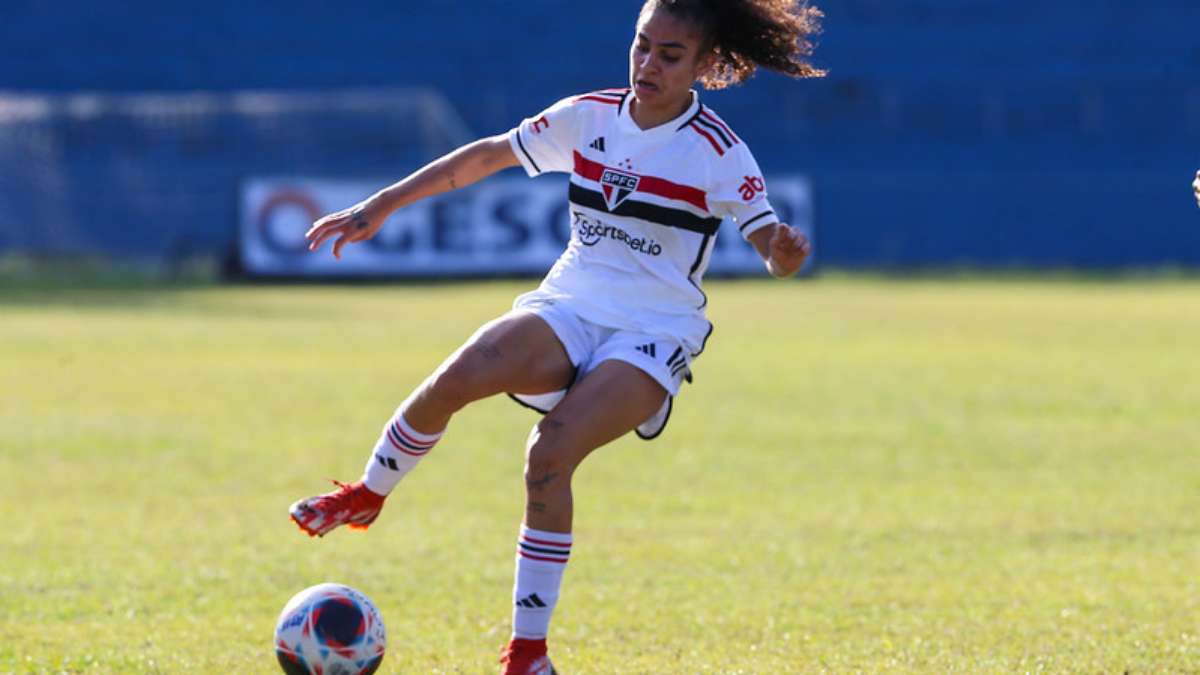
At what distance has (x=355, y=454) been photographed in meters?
11.5

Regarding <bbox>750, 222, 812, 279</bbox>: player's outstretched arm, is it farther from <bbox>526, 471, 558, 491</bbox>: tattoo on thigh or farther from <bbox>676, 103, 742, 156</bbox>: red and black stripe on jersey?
<bbox>526, 471, 558, 491</bbox>: tattoo on thigh

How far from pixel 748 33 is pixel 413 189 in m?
1.23

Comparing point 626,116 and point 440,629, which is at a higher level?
point 626,116

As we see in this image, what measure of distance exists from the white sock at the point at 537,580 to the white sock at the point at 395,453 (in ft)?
1.52

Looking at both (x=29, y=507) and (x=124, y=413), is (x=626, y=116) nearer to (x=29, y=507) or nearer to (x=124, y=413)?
(x=29, y=507)

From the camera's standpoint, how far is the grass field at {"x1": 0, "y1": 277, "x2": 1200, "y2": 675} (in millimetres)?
6316

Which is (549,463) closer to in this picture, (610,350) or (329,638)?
(610,350)

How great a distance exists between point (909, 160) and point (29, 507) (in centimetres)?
3296

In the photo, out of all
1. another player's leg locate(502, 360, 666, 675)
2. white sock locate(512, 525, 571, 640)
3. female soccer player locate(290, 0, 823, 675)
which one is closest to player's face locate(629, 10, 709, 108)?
female soccer player locate(290, 0, 823, 675)

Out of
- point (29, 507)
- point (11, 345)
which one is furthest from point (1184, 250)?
point (29, 507)

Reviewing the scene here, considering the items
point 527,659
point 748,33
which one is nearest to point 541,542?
point 527,659

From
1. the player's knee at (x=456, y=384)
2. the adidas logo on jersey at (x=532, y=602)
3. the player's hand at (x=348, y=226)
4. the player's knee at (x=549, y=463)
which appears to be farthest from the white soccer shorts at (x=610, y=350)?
the adidas logo on jersey at (x=532, y=602)

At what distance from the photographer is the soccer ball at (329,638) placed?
5.34 metres

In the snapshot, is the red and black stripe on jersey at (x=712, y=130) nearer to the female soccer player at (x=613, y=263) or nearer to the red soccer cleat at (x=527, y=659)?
the female soccer player at (x=613, y=263)
